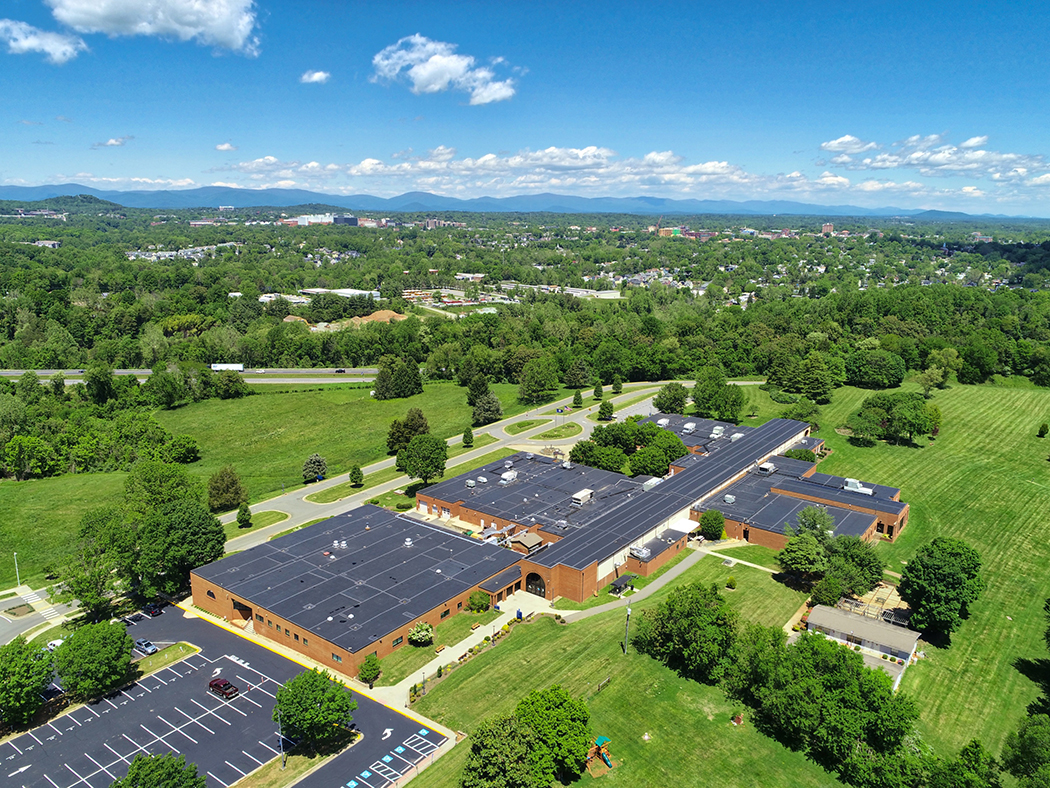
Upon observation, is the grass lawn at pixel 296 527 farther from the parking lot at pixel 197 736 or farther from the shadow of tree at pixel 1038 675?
the shadow of tree at pixel 1038 675

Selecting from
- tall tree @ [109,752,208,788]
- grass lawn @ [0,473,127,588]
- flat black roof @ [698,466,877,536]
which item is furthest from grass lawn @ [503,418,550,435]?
tall tree @ [109,752,208,788]

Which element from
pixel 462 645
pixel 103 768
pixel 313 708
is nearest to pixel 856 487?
pixel 462 645

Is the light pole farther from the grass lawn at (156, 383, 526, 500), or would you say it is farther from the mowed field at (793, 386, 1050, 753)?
the grass lawn at (156, 383, 526, 500)

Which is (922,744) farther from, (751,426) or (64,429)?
(64,429)

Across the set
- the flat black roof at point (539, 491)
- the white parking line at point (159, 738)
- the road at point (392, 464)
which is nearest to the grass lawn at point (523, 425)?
the road at point (392, 464)

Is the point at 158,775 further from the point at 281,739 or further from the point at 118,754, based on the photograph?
the point at 118,754

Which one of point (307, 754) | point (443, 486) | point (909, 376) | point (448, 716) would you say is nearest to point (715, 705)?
point (448, 716)
